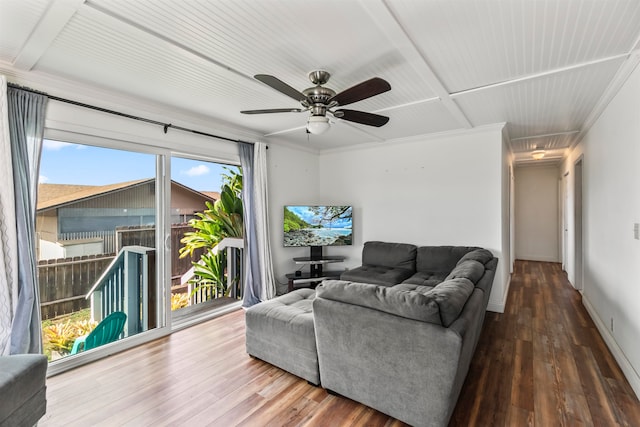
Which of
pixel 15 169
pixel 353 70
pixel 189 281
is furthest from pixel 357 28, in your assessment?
pixel 189 281

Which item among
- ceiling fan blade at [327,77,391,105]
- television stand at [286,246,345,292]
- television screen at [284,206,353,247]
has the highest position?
ceiling fan blade at [327,77,391,105]

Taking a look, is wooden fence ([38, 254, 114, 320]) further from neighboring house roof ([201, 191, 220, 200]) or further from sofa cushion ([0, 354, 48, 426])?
neighboring house roof ([201, 191, 220, 200])

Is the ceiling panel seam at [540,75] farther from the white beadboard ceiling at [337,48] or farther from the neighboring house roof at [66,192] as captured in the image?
the neighboring house roof at [66,192]

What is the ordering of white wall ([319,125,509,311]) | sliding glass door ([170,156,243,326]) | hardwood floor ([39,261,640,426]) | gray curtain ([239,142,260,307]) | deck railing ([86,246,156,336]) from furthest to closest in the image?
gray curtain ([239,142,260,307])
white wall ([319,125,509,311])
sliding glass door ([170,156,243,326])
deck railing ([86,246,156,336])
hardwood floor ([39,261,640,426])

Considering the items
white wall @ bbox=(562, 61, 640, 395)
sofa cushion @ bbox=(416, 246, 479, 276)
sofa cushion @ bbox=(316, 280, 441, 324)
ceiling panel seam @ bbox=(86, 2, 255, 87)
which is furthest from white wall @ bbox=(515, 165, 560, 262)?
ceiling panel seam @ bbox=(86, 2, 255, 87)

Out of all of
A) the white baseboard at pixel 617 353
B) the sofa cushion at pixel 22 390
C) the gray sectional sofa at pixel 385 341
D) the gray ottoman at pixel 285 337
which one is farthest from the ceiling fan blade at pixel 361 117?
the white baseboard at pixel 617 353

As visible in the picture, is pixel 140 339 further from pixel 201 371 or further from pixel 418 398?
pixel 418 398

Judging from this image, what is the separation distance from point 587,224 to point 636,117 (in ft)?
7.37

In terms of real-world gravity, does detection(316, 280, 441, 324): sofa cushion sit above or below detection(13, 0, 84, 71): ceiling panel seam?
below

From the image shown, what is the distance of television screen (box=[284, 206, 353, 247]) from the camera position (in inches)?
180

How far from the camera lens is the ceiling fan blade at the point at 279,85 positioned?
5.85 feet

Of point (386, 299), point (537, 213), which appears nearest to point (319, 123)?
point (386, 299)

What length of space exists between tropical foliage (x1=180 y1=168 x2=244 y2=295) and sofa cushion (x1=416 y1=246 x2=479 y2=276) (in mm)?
2622

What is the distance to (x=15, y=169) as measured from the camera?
2.18 metres
